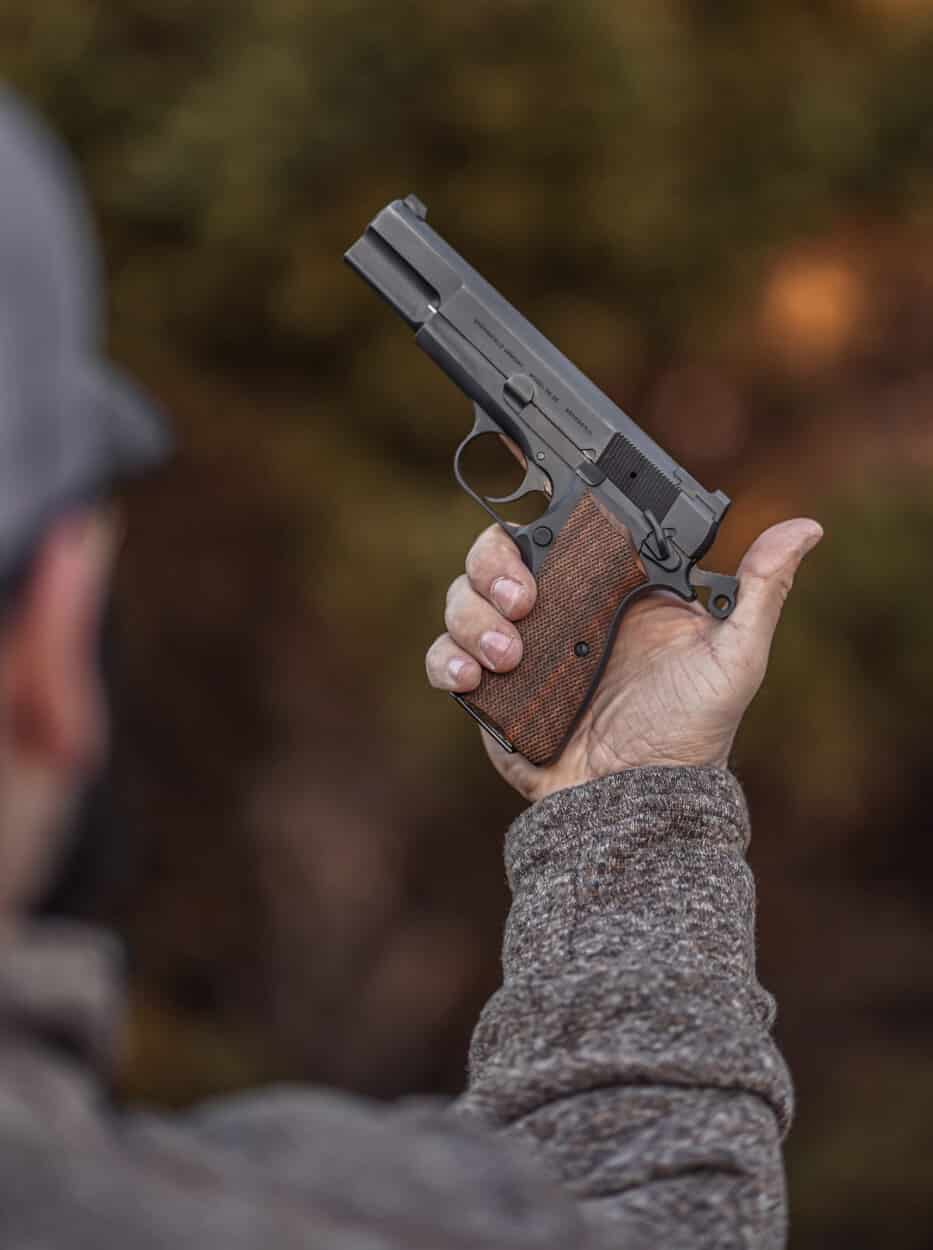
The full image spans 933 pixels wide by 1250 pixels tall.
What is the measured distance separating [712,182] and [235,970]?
2.74 metres

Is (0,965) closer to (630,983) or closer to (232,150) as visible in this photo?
(630,983)

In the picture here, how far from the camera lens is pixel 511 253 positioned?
3.62 metres

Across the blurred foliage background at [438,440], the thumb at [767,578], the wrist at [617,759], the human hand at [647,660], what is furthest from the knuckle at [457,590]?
the blurred foliage background at [438,440]

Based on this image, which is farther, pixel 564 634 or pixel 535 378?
pixel 535 378

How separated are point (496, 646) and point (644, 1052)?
2.56ft

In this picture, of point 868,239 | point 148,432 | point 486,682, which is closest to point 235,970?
point 486,682

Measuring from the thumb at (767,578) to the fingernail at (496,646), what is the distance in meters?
0.29

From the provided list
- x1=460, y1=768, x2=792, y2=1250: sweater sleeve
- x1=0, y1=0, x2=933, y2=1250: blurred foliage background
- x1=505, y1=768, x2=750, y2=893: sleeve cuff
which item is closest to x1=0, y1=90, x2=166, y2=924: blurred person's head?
x1=460, y1=768, x2=792, y2=1250: sweater sleeve

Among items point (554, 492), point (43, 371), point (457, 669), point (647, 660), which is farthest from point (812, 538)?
point (43, 371)

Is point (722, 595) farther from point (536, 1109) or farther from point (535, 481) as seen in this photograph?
point (536, 1109)

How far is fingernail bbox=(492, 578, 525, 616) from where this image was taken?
5.46 feet

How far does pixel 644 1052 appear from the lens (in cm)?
94

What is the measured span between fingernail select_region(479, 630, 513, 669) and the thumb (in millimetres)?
292

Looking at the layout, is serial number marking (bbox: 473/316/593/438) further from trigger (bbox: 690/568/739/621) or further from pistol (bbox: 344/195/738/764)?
trigger (bbox: 690/568/739/621)
